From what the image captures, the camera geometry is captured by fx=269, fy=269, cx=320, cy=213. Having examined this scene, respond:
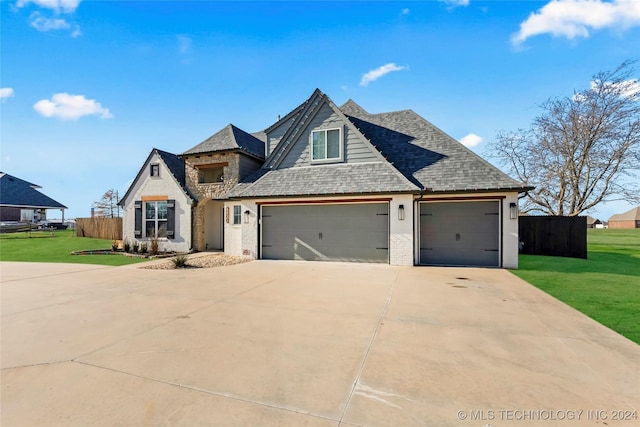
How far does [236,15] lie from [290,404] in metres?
12.8

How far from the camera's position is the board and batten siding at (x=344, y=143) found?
11852 millimetres

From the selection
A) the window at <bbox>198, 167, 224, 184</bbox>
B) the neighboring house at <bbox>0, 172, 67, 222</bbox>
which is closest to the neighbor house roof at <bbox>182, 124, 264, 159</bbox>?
the window at <bbox>198, 167, 224, 184</bbox>

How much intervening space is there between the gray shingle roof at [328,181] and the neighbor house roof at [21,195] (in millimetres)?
36798

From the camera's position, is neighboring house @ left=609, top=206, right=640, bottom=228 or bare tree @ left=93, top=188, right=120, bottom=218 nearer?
bare tree @ left=93, top=188, right=120, bottom=218

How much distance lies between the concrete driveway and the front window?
9396 millimetres

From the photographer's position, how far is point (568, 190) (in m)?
19.7

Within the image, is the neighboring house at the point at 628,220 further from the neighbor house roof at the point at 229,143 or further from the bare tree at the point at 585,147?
the neighbor house roof at the point at 229,143

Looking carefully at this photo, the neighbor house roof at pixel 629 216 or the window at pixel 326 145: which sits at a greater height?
the window at pixel 326 145

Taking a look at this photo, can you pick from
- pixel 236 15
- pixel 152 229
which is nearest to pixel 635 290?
pixel 236 15

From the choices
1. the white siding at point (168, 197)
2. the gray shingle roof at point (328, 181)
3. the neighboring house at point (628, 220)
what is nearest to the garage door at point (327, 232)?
the gray shingle roof at point (328, 181)

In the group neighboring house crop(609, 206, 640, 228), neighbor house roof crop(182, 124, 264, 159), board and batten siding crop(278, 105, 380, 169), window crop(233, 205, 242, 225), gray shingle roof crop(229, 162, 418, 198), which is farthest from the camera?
neighboring house crop(609, 206, 640, 228)

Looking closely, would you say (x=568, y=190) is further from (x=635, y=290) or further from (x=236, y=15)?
(x=236, y=15)

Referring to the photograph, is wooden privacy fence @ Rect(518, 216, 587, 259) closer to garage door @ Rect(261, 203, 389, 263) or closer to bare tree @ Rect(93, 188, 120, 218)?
garage door @ Rect(261, 203, 389, 263)

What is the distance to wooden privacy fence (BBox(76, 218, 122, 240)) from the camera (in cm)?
2070
